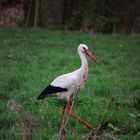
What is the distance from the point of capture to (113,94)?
9023mm

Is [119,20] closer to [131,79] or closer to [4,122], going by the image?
[131,79]

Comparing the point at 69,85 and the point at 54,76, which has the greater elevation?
the point at 69,85

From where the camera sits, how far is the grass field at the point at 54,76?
21.1 ft

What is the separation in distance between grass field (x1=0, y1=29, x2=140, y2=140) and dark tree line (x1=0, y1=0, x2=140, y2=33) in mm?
5359

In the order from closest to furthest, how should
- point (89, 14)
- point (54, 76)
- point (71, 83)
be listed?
point (71, 83) < point (54, 76) < point (89, 14)

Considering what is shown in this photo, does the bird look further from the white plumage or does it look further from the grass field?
the grass field

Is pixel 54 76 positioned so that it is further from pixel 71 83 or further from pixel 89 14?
pixel 89 14

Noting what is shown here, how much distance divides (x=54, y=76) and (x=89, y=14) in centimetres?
1337

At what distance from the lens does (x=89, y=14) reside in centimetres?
2359

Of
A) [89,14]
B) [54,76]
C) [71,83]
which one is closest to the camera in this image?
[71,83]

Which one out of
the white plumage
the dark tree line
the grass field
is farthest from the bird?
the dark tree line

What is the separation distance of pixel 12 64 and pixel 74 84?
4.93 meters

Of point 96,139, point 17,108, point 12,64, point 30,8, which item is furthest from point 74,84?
point 30,8

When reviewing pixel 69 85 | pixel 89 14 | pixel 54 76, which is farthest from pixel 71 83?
pixel 89 14
